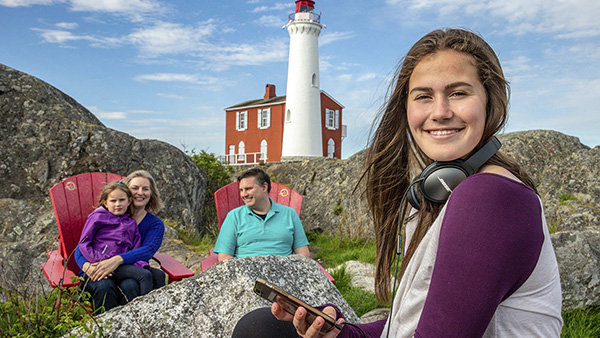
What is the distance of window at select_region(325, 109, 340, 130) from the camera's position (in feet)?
97.3

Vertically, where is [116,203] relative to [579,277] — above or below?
above

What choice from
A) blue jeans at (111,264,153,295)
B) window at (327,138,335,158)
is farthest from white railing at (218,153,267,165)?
blue jeans at (111,264,153,295)

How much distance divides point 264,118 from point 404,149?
92.8 ft

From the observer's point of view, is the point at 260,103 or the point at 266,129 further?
the point at 260,103

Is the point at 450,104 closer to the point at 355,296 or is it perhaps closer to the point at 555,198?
the point at 355,296

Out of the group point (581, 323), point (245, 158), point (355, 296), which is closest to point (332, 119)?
point (245, 158)

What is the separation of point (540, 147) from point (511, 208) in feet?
22.2

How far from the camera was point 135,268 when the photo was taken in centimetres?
385

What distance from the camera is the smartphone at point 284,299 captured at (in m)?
1.17

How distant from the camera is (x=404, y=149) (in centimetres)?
153

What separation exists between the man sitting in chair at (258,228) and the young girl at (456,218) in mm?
3118

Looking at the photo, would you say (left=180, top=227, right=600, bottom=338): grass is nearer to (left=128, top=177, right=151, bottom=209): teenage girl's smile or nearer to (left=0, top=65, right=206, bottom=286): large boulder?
(left=0, top=65, right=206, bottom=286): large boulder

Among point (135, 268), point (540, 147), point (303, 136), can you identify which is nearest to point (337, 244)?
point (540, 147)

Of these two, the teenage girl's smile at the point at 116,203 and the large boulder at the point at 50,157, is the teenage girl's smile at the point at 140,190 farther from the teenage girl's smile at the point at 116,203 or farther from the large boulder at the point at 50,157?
the large boulder at the point at 50,157
